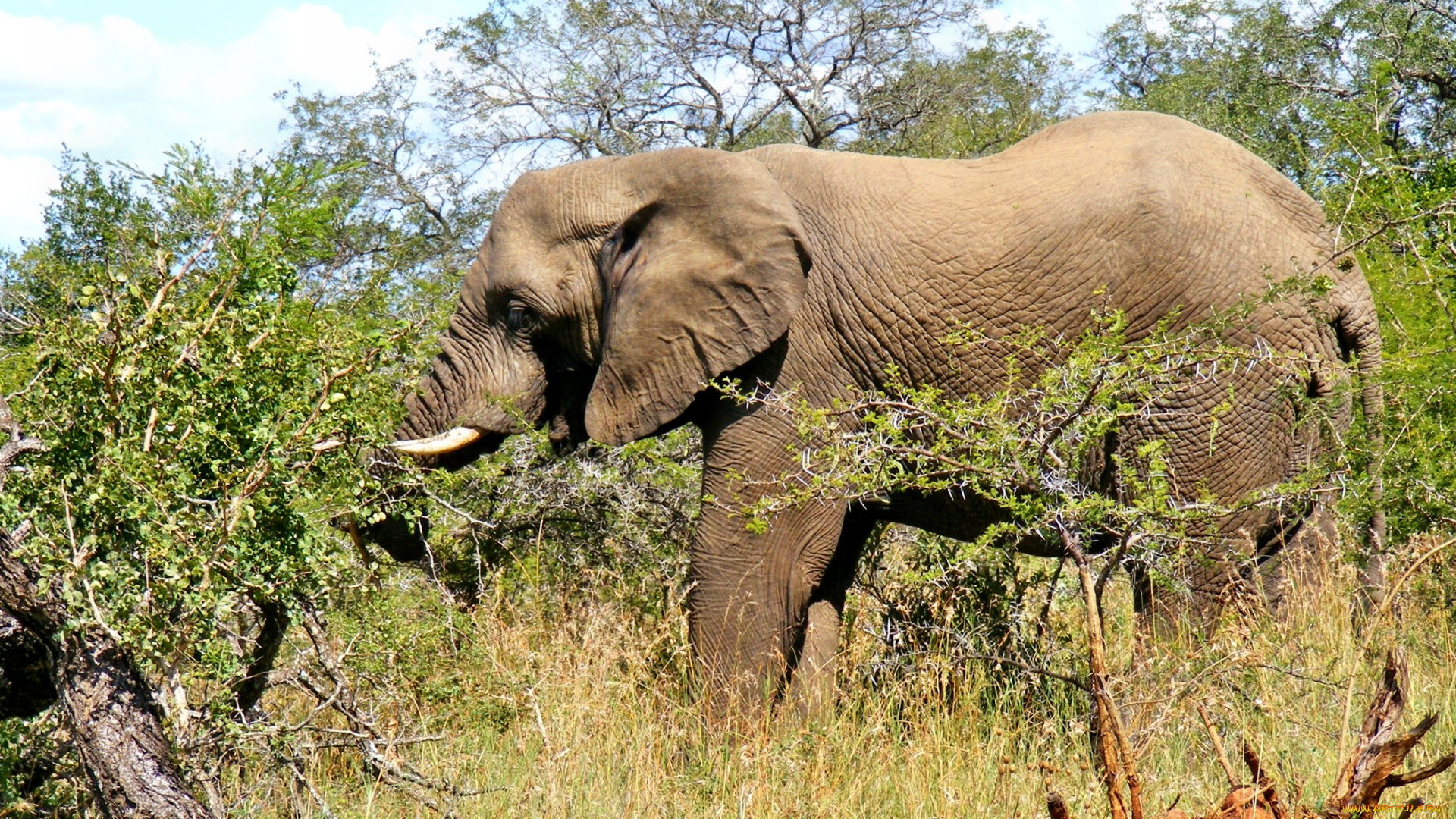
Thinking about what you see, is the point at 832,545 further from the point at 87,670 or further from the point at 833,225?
the point at 87,670

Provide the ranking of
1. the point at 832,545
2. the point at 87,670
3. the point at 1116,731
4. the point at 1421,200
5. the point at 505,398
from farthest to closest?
the point at 505,398, the point at 832,545, the point at 1421,200, the point at 87,670, the point at 1116,731

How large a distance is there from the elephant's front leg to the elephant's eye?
1041mm

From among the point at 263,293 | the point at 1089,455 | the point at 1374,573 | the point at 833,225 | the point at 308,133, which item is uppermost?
the point at 308,133

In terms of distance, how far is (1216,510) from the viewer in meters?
3.54

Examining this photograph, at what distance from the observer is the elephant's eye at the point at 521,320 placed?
589cm

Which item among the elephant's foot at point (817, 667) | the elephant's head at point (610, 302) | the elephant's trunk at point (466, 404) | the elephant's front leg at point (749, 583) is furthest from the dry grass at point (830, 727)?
the elephant's head at point (610, 302)

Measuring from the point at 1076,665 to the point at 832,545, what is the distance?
107 centimetres

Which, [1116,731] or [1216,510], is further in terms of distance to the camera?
[1216,510]

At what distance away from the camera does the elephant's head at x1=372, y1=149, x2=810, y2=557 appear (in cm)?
547

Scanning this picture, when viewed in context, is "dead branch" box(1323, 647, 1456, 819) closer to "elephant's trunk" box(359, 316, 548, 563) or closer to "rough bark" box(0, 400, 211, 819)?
"rough bark" box(0, 400, 211, 819)

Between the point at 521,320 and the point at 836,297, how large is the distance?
4.40 feet

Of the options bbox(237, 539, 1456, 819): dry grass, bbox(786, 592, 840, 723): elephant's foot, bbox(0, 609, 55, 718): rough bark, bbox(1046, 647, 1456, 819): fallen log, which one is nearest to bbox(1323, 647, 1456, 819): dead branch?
bbox(1046, 647, 1456, 819): fallen log

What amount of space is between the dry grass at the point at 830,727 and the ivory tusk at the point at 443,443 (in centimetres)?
56

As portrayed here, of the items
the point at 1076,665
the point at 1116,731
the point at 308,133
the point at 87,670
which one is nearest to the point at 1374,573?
the point at 1076,665
